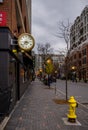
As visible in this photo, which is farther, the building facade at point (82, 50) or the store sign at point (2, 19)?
the building facade at point (82, 50)

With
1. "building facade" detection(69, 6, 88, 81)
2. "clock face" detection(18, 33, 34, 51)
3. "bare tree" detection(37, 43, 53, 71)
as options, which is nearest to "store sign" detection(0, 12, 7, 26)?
"clock face" detection(18, 33, 34, 51)

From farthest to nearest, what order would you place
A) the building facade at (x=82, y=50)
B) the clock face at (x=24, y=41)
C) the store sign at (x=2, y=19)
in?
the building facade at (x=82, y=50)
the clock face at (x=24, y=41)
the store sign at (x=2, y=19)

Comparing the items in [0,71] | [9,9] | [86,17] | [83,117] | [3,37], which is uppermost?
[86,17]

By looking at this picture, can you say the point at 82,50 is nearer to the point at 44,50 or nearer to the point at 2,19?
the point at 44,50

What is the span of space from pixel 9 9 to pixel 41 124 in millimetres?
5896

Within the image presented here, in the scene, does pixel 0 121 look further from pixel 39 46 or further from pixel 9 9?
pixel 39 46

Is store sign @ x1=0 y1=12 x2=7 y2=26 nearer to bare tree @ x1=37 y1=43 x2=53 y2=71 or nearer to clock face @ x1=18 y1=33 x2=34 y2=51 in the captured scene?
clock face @ x1=18 y1=33 x2=34 y2=51

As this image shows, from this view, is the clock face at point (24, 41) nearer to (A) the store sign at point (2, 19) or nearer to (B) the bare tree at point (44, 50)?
(A) the store sign at point (2, 19)

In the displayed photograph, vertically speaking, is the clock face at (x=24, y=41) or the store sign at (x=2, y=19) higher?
the store sign at (x=2, y=19)

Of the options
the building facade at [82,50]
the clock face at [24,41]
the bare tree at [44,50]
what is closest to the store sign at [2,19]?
the clock face at [24,41]

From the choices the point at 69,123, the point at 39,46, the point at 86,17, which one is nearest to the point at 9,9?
the point at 69,123

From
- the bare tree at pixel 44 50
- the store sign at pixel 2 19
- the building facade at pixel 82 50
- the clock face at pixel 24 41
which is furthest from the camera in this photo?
the building facade at pixel 82 50

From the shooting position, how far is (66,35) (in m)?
23.7

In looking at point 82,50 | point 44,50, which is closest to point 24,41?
point 44,50
